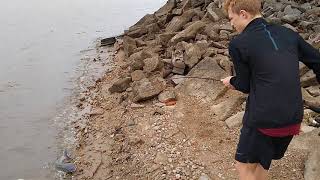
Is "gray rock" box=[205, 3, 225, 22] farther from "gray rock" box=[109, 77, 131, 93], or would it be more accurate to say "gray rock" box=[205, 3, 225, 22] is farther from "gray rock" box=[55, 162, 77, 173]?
"gray rock" box=[55, 162, 77, 173]

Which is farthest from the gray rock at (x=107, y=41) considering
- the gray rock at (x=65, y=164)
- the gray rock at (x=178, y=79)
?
the gray rock at (x=65, y=164)

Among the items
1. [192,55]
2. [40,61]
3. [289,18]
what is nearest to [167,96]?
[192,55]

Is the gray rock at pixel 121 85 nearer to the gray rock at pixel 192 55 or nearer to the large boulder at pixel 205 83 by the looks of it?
the gray rock at pixel 192 55

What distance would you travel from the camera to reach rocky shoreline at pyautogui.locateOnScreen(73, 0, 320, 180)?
5.78 meters

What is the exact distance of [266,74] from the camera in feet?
10.3

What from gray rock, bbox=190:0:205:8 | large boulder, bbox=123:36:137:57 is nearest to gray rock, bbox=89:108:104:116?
large boulder, bbox=123:36:137:57

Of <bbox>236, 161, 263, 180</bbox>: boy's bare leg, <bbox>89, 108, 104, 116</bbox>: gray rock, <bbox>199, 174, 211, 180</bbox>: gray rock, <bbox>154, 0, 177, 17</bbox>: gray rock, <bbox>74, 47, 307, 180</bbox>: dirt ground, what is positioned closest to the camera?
<bbox>236, 161, 263, 180</bbox>: boy's bare leg

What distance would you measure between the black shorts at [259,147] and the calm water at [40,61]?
4.22 metres

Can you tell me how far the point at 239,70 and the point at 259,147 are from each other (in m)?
0.61

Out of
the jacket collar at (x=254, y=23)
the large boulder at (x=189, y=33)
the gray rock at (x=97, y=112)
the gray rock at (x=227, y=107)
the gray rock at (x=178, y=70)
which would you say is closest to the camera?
the jacket collar at (x=254, y=23)

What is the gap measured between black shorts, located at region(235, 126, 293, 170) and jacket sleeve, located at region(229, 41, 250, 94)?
1.08ft

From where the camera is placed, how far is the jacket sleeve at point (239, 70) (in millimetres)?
3238

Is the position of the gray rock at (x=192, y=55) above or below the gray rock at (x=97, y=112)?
above

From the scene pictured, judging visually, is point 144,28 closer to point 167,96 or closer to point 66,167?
point 167,96
